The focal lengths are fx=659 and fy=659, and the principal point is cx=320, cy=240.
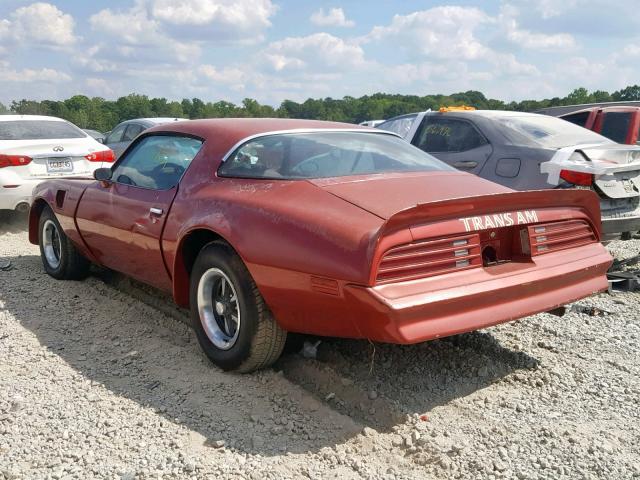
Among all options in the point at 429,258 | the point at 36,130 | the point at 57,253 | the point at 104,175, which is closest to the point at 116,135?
the point at 36,130

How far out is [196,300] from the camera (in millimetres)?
3832

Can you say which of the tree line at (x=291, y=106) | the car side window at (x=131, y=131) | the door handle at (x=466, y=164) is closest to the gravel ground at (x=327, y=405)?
the door handle at (x=466, y=164)

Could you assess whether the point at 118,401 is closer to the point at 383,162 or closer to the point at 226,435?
the point at 226,435

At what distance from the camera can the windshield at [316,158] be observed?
378 cm

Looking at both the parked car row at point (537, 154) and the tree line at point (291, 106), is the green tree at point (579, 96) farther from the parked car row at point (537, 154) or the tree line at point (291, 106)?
the parked car row at point (537, 154)

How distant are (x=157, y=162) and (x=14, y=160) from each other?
13.9 ft

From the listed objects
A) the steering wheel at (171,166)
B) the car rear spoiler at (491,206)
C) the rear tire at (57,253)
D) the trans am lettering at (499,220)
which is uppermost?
the steering wheel at (171,166)

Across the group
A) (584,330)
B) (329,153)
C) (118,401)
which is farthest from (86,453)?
(584,330)

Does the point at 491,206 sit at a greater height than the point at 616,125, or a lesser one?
lesser

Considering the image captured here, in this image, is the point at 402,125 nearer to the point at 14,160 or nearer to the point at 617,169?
the point at 617,169

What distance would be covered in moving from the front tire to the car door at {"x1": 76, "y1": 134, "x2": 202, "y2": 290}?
0.49 m

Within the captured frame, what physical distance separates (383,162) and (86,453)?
2279 millimetres

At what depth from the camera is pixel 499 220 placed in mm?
3271

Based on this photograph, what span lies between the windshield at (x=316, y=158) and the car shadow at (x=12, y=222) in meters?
5.49
